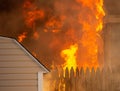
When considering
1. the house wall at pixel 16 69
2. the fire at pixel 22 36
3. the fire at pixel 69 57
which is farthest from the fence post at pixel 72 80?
the fire at pixel 22 36

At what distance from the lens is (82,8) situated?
17.5 m

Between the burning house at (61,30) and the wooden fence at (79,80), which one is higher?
the burning house at (61,30)

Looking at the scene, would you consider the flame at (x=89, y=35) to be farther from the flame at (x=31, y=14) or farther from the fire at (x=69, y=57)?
the flame at (x=31, y=14)

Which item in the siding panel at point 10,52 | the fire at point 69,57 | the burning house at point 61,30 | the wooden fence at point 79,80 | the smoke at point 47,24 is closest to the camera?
the siding panel at point 10,52

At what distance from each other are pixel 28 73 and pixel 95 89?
4131 mm

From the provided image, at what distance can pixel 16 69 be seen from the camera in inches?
377

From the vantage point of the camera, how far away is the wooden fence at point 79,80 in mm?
12797

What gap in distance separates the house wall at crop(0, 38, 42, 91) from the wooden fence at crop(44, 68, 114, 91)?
134 inches

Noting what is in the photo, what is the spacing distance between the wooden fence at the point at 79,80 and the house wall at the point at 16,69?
11.1 ft

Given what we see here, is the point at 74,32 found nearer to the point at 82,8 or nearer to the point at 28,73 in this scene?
the point at 82,8

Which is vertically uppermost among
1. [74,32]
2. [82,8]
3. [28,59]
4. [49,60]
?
[82,8]

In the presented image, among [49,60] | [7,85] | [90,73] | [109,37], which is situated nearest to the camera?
[7,85]

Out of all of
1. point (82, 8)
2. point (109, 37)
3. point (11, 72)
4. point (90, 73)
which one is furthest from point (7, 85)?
point (82, 8)

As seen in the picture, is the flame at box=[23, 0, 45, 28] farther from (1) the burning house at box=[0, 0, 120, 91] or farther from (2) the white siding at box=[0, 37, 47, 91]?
(2) the white siding at box=[0, 37, 47, 91]
